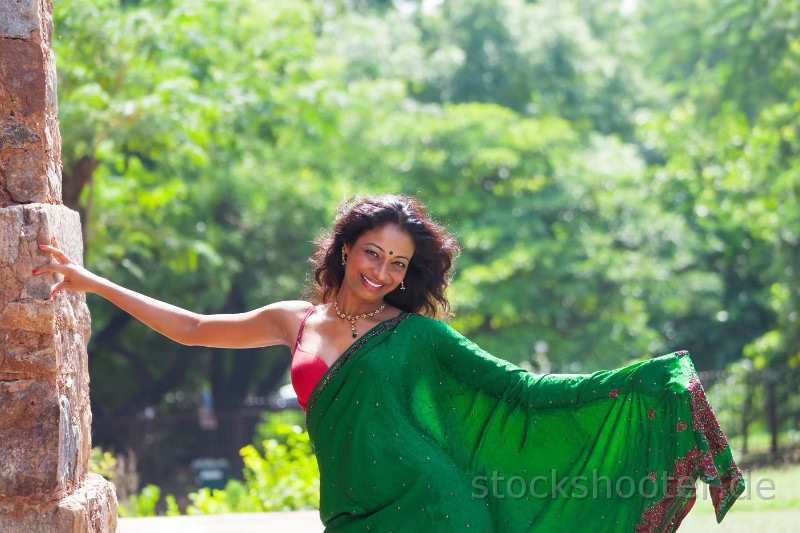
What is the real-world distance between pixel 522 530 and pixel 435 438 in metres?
0.42

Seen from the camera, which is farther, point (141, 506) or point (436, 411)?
point (141, 506)

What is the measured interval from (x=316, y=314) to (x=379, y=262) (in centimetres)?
27

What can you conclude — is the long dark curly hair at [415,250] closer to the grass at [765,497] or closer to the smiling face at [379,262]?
the smiling face at [379,262]

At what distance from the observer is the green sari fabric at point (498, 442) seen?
3.19 m

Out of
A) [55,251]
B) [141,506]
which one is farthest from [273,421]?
[55,251]

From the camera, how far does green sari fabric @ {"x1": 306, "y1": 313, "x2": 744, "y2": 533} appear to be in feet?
10.5

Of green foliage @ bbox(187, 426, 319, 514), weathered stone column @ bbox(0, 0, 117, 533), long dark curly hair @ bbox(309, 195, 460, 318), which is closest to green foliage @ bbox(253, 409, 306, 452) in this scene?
green foliage @ bbox(187, 426, 319, 514)

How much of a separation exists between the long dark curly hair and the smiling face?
0.09 feet

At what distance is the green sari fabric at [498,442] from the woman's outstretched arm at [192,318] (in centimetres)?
29

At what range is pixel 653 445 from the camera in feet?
10.9

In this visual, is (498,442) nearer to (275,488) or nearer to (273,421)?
(275,488)

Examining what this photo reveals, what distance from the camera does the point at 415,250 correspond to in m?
3.49

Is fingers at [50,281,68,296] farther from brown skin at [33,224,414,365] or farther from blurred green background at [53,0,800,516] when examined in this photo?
blurred green background at [53,0,800,516]

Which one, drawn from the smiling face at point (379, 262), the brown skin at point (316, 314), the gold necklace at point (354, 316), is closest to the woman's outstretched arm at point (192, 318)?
the brown skin at point (316, 314)
